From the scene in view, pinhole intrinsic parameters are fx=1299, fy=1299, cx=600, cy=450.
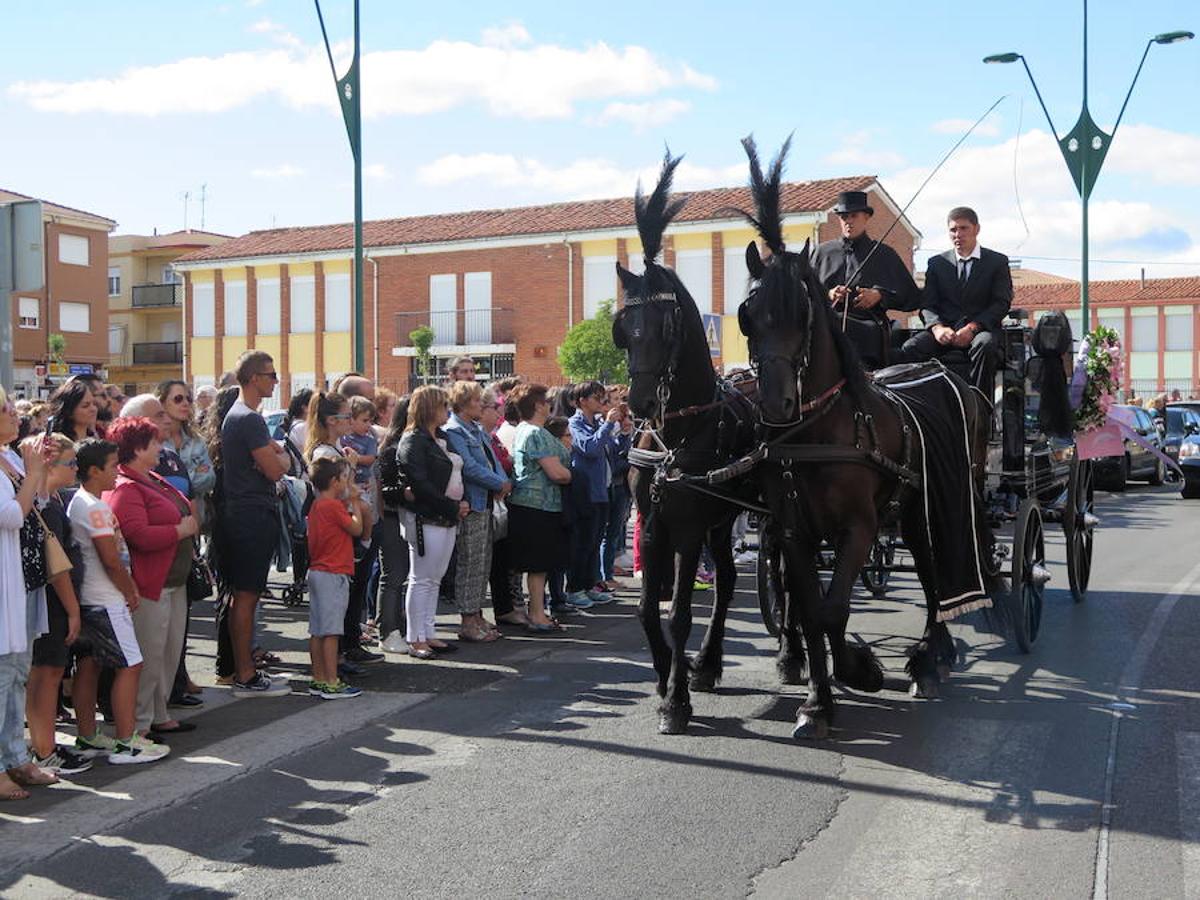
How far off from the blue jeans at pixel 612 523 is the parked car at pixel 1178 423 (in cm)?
1963

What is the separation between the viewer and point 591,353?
35.9m

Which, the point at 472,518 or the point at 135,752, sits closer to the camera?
the point at 135,752

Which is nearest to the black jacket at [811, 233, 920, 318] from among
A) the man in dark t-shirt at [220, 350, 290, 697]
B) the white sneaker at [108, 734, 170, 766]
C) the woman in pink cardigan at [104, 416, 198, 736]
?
the man in dark t-shirt at [220, 350, 290, 697]

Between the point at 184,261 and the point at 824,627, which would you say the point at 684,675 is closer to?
the point at 824,627

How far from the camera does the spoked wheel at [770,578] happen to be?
7398mm

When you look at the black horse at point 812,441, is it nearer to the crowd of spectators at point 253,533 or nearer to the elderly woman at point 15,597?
the crowd of spectators at point 253,533

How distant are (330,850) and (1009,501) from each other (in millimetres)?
6358

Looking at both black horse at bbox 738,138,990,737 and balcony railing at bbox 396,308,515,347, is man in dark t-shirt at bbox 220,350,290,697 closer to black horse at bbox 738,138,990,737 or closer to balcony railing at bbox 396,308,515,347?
black horse at bbox 738,138,990,737

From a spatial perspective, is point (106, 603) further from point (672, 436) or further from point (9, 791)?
point (672, 436)

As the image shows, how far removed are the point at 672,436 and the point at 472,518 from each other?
3.05 meters

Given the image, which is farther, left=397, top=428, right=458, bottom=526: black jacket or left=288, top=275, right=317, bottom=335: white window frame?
left=288, top=275, right=317, bottom=335: white window frame

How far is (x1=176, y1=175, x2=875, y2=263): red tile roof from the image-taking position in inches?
1504

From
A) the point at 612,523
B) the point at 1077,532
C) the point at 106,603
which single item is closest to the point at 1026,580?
the point at 1077,532

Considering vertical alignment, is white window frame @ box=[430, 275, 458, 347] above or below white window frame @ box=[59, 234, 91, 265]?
below
